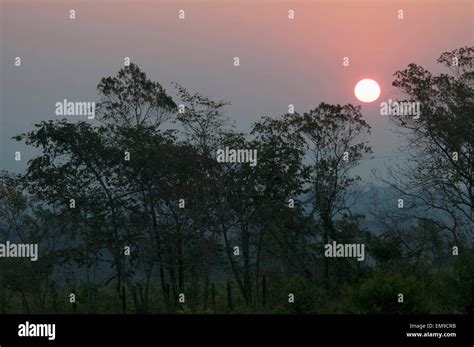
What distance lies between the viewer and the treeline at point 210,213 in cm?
2064

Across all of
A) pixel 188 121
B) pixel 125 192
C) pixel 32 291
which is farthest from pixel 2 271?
pixel 188 121

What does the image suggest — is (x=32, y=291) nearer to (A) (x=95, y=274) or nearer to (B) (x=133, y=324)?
(A) (x=95, y=274)

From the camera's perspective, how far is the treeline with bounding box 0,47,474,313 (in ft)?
67.7

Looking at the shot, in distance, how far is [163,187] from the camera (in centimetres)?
2083

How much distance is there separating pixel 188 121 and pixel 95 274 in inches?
232

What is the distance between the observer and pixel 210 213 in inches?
794
